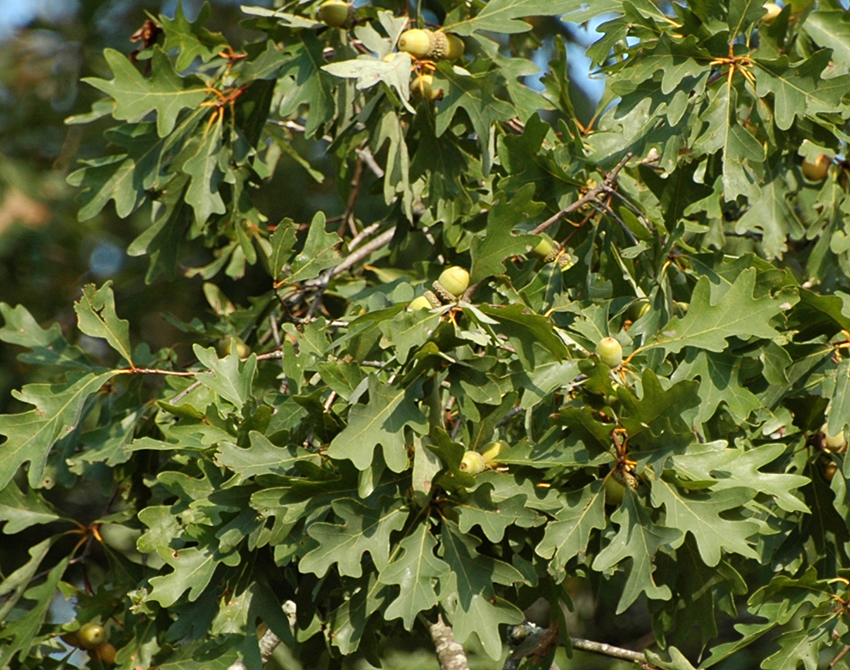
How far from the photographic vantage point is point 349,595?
1.88 m

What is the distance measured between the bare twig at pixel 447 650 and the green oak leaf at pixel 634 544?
835 millimetres

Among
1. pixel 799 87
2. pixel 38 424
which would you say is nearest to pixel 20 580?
pixel 38 424

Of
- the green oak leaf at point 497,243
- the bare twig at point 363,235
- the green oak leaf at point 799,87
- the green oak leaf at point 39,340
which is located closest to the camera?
the green oak leaf at point 497,243

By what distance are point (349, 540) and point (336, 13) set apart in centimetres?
129

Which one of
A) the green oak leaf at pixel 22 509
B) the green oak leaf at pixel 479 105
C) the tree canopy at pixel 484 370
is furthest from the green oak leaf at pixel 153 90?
the green oak leaf at pixel 22 509

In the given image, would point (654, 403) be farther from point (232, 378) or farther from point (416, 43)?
point (416, 43)

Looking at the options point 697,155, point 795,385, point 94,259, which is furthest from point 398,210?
point 94,259

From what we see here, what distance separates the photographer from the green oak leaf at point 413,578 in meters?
1.68

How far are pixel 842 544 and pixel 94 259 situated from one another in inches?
172

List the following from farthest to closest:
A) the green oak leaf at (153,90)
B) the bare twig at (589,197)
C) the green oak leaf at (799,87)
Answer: the green oak leaf at (153,90) → the bare twig at (589,197) → the green oak leaf at (799,87)

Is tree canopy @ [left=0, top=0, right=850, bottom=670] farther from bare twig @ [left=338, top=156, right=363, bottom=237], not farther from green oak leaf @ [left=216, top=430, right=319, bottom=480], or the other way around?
bare twig @ [left=338, top=156, right=363, bottom=237]

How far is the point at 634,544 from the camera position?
173 centimetres

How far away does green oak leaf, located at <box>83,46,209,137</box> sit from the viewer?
2.54 metres

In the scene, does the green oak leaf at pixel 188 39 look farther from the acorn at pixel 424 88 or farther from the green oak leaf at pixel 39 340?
the green oak leaf at pixel 39 340
